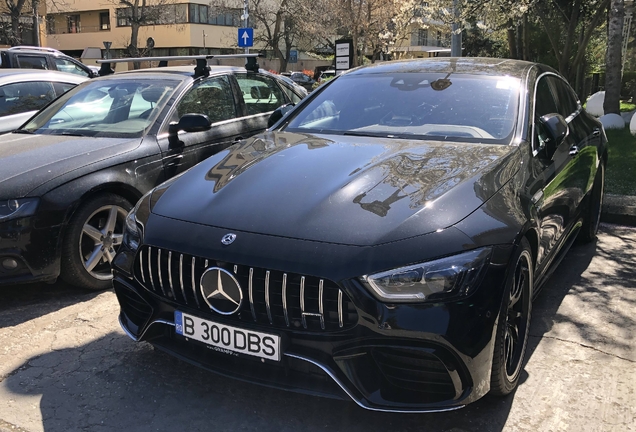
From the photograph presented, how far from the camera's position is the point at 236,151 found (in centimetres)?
380

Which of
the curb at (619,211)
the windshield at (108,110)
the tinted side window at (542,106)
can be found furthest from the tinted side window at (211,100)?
the curb at (619,211)

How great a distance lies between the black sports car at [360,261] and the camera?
8.04 feet

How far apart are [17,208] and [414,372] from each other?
9.09 ft

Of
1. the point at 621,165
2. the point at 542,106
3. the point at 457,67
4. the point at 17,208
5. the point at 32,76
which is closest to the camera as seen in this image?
the point at 17,208

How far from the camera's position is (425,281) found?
244cm

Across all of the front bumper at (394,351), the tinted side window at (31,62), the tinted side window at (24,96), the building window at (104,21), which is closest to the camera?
the front bumper at (394,351)

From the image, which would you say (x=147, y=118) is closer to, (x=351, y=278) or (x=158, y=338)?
(x=158, y=338)

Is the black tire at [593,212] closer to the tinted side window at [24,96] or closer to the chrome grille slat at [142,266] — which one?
the chrome grille slat at [142,266]

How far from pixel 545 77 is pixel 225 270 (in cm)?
299

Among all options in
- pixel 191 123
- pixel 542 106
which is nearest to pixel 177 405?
pixel 191 123

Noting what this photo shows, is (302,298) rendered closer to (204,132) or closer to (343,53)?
(204,132)

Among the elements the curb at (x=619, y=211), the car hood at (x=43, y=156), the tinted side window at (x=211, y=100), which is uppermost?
the tinted side window at (x=211, y=100)

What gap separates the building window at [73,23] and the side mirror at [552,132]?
207 feet

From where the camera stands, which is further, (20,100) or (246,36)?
(246,36)
